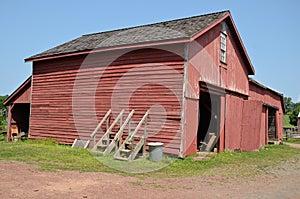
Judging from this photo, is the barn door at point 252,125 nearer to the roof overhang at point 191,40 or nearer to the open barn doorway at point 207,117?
the open barn doorway at point 207,117

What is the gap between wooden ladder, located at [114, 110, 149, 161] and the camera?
11.2 meters

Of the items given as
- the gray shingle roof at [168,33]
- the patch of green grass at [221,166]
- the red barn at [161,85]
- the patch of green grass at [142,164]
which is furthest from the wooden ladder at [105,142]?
the gray shingle roof at [168,33]

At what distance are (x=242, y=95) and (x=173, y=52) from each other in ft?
25.3

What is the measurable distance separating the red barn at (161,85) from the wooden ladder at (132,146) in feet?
1.41

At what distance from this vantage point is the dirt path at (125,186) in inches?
263

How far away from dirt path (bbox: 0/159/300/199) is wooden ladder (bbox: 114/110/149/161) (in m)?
2.41

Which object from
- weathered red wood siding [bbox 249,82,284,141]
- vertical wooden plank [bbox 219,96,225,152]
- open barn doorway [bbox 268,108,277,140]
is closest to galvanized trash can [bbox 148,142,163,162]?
vertical wooden plank [bbox 219,96,225,152]

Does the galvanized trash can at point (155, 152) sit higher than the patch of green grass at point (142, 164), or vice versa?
the galvanized trash can at point (155, 152)

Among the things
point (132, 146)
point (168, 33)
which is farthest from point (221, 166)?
point (168, 33)

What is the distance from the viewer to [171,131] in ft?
39.7

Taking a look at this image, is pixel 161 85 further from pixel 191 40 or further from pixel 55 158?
pixel 55 158

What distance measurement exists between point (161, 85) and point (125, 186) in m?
5.75

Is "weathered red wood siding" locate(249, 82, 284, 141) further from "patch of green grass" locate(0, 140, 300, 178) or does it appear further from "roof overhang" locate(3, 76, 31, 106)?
"roof overhang" locate(3, 76, 31, 106)

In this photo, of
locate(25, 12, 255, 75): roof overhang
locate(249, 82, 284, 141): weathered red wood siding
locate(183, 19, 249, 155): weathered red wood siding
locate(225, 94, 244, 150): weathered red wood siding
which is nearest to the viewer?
locate(25, 12, 255, 75): roof overhang
